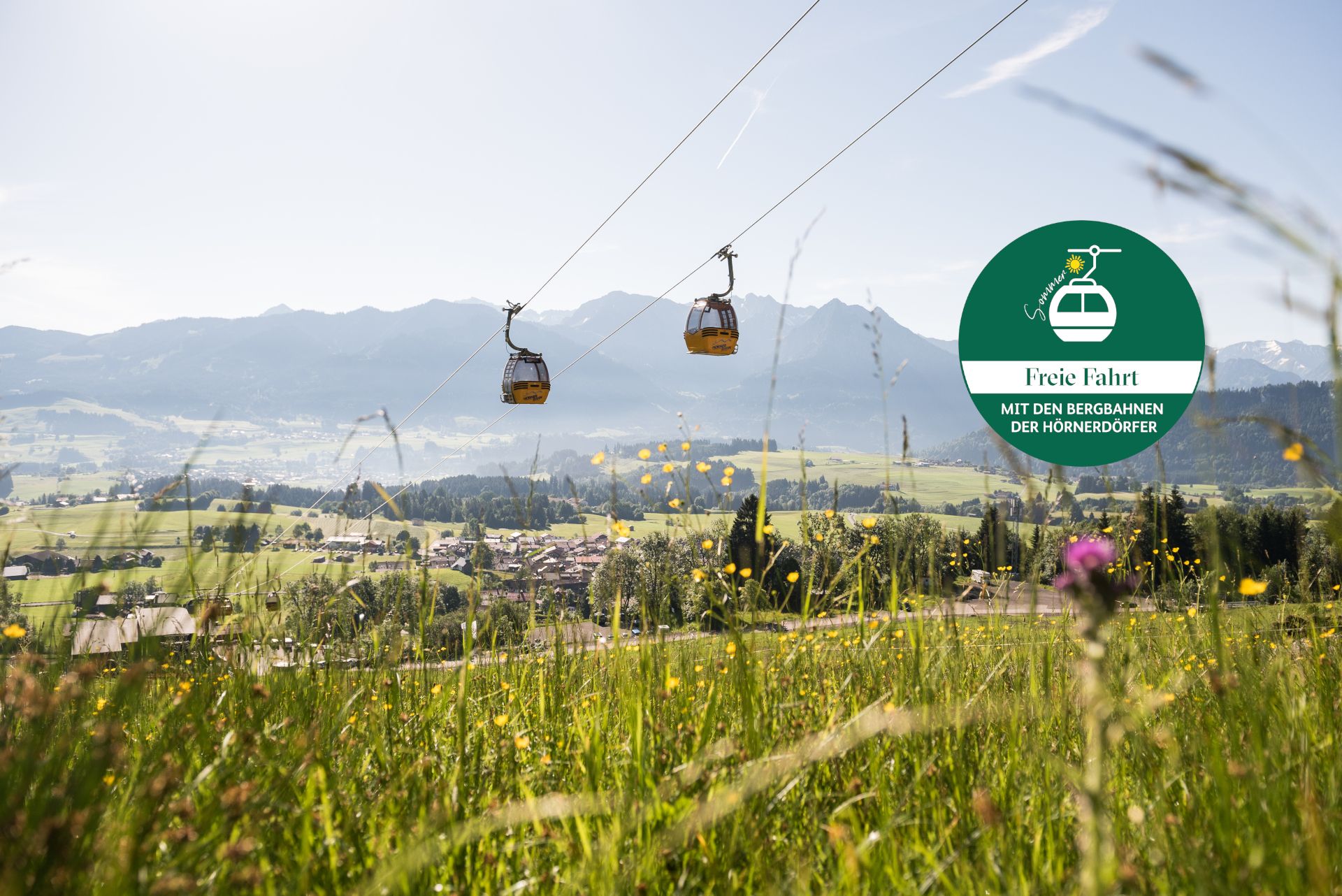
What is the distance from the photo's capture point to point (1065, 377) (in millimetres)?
19359

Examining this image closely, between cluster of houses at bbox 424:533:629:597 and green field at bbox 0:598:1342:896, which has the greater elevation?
cluster of houses at bbox 424:533:629:597

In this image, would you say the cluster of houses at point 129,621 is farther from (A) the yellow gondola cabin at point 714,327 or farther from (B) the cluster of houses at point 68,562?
(A) the yellow gondola cabin at point 714,327

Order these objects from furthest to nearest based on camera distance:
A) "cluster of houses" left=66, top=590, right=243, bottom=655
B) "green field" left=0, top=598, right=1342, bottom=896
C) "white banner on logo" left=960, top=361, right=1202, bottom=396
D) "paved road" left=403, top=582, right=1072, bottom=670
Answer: "white banner on logo" left=960, top=361, right=1202, bottom=396 < "paved road" left=403, top=582, right=1072, bottom=670 < "cluster of houses" left=66, top=590, right=243, bottom=655 < "green field" left=0, top=598, right=1342, bottom=896

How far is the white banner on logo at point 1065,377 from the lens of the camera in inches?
659

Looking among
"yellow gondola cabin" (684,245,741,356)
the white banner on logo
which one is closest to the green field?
"yellow gondola cabin" (684,245,741,356)

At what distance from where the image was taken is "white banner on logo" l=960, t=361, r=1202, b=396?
54.9 feet

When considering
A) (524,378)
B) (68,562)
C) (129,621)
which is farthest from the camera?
(524,378)

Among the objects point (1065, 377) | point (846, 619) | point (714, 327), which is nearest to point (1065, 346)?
point (1065, 377)

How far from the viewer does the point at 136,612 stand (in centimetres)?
230

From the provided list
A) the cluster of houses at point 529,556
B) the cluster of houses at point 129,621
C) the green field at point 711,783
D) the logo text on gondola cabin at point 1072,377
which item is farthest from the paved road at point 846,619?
the logo text on gondola cabin at point 1072,377

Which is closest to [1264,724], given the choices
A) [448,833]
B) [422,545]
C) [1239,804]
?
[1239,804]

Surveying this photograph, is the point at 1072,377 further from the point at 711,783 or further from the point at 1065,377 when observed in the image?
the point at 711,783

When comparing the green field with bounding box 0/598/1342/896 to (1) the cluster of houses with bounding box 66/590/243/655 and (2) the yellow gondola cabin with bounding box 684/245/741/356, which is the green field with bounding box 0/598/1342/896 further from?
(2) the yellow gondola cabin with bounding box 684/245/741/356

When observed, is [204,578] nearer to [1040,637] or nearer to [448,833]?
[448,833]
